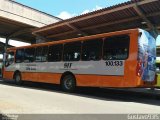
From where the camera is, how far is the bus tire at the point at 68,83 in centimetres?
1631

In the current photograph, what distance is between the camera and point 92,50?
15195mm

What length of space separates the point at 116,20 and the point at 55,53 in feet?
15.8

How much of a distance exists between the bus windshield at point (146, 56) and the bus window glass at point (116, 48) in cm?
59

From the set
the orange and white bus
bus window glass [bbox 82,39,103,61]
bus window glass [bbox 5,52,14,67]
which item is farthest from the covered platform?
bus window glass [bbox 82,39,103,61]

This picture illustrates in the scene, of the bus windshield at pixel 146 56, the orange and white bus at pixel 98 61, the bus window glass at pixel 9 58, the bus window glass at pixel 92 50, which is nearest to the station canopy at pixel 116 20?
the bus windshield at pixel 146 56

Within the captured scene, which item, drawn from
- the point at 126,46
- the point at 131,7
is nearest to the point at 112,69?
the point at 126,46

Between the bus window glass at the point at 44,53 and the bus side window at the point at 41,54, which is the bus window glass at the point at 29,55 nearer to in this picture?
the bus side window at the point at 41,54

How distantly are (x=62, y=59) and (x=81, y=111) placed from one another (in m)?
7.57

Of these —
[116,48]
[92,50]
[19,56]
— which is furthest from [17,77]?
[116,48]

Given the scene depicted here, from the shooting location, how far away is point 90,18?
21.2 meters

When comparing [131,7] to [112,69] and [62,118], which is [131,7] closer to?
[112,69]

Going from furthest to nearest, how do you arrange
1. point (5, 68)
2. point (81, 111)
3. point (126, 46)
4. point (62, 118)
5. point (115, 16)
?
point (5, 68), point (115, 16), point (126, 46), point (81, 111), point (62, 118)

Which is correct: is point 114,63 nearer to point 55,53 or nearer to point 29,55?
point 55,53

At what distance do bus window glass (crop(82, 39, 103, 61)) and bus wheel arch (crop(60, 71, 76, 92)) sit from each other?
1.35 metres
